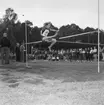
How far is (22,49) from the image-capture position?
18.3m

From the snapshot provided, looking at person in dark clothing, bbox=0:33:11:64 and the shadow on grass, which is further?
person in dark clothing, bbox=0:33:11:64

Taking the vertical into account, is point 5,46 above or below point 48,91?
above

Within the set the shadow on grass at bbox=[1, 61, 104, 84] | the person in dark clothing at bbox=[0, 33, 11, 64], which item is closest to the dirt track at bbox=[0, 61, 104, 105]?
the shadow on grass at bbox=[1, 61, 104, 84]

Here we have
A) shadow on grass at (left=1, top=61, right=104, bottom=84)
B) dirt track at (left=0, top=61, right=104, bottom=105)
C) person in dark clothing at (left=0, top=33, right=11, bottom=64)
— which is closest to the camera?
dirt track at (left=0, top=61, right=104, bottom=105)

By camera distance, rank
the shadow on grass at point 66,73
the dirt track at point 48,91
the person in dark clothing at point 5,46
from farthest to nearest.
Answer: the person in dark clothing at point 5,46, the shadow on grass at point 66,73, the dirt track at point 48,91

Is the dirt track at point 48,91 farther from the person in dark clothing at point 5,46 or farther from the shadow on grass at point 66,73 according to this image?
the person in dark clothing at point 5,46

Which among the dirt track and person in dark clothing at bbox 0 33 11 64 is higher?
person in dark clothing at bbox 0 33 11 64

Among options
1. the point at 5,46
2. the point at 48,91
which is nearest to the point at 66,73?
the point at 48,91

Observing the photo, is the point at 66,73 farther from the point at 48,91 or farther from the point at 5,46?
the point at 5,46

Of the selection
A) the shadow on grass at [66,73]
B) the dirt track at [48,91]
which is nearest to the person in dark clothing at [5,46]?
the shadow on grass at [66,73]

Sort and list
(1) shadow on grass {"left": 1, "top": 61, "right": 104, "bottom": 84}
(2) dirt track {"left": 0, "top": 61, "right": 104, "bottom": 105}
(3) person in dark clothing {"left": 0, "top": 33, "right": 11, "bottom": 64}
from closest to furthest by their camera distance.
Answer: (2) dirt track {"left": 0, "top": 61, "right": 104, "bottom": 105} → (1) shadow on grass {"left": 1, "top": 61, "right": 104, "bottom": 84} → (3) person in dark clothing {"left": 0, "top": 33, "right": 11, "bottom": 64}

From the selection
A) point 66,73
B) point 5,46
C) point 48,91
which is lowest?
point 48,91

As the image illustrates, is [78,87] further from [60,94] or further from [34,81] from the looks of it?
[34,81]

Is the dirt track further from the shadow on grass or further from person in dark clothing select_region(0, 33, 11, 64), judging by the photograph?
person in dark clothing select_region(0, 33, 11, 64)
